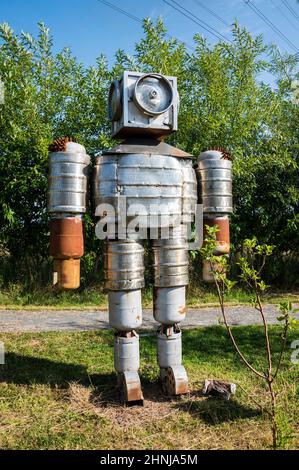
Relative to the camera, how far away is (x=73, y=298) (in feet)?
20.1

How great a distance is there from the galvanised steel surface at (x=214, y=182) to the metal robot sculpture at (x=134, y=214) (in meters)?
0.12

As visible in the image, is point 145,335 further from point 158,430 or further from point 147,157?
point 147,157

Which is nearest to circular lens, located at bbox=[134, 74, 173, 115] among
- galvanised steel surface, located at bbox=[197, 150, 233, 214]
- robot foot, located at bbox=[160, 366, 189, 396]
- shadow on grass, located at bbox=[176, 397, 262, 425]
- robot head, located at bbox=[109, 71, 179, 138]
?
robot head, located at bbox=[109, 71, 179, 138]

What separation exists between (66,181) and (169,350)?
1387 millimetres

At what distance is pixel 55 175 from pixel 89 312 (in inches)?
124

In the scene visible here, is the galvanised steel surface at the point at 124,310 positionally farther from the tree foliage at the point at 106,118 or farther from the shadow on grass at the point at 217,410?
the tree foliage at the point at 106,118

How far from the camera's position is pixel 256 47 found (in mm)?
6945

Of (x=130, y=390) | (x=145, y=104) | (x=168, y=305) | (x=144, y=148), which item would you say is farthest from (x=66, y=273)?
(x=145, y=104)

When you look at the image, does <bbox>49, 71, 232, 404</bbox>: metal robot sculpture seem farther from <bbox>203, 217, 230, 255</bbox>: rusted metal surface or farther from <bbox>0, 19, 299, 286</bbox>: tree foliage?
<bbox>0, 19, 299, 286</bbox>: tree foliage

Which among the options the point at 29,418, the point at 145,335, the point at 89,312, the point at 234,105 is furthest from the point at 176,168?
the point at 234,105

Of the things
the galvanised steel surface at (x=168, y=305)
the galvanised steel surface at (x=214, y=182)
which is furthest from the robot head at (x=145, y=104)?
the galvanised steel surface at (x=168, y=305)

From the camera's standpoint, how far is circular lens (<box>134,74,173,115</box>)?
9.30 ft

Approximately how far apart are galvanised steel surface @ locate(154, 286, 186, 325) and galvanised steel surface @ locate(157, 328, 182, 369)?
111 mm

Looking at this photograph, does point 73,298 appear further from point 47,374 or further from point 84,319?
point 47,374
